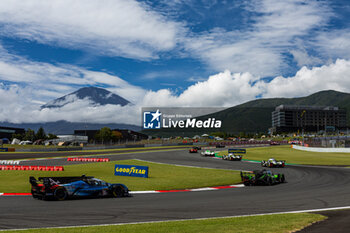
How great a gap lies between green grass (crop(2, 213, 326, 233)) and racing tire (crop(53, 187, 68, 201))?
7.05 meters

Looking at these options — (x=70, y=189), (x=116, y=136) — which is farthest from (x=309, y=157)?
(x=116, y=136)

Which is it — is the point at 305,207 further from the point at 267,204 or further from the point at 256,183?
the point at 256,183

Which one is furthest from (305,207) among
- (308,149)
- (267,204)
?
(308,149)

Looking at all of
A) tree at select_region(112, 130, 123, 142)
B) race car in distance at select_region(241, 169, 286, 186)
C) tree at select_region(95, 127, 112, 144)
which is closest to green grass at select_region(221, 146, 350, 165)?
race car in distance at select_region(241, 169, 286, 186)

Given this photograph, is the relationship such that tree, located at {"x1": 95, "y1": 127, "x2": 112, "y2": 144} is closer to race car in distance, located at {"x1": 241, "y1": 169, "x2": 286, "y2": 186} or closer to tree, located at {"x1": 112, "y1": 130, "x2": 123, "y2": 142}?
tree, located at {"x1": 112, "y1": 130, "x2": 123, "y2": 142}

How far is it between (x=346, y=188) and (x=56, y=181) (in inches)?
715

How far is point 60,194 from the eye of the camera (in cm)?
1730

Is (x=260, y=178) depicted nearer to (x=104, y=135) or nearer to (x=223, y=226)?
(x=223, y=226)

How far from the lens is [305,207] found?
15047 millimetres

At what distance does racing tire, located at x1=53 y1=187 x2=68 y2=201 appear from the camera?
56.4 feet

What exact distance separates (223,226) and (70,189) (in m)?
9.86

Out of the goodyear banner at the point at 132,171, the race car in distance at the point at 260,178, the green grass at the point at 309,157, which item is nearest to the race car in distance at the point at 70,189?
the race car in distance at the point at 260,178

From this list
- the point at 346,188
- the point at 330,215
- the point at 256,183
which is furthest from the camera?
the point at 256,183

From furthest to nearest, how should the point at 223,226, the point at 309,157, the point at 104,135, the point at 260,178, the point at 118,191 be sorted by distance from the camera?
the point at 104,135 → the point at 309,157 → the point at 260,178 → the point at 118,191 → the point at 223,226
